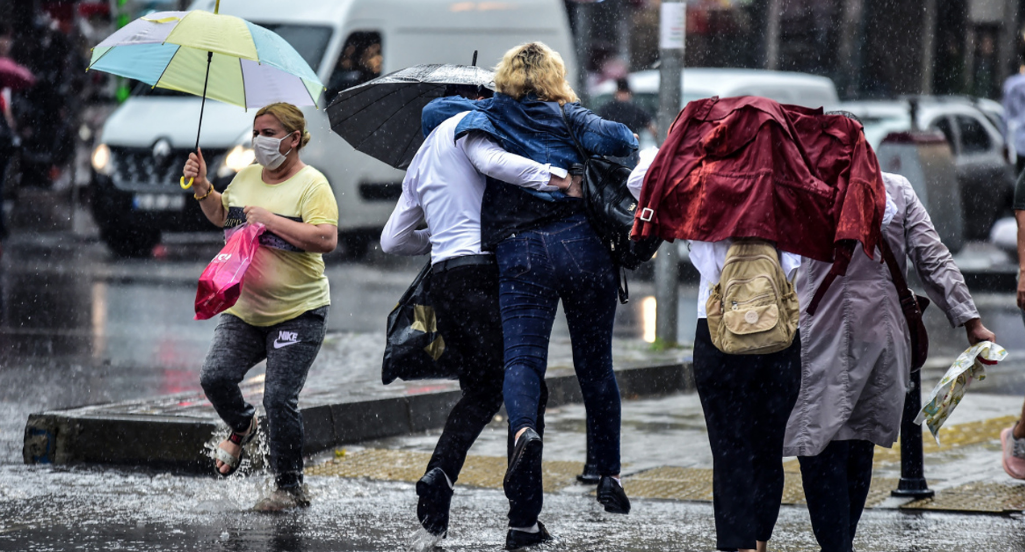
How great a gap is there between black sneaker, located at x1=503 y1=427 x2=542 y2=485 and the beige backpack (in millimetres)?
825

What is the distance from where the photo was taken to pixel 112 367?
29.9 ft

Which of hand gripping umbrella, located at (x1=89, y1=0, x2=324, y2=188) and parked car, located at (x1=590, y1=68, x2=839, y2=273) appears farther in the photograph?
parked car, located at (x1=590, y1=68, x2=839, y2=273)

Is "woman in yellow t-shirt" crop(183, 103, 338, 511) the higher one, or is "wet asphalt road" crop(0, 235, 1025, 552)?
"woman in yellow t-shirt" crop(183, 103, 338, 511)

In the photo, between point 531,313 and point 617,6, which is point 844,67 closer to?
point 617,6

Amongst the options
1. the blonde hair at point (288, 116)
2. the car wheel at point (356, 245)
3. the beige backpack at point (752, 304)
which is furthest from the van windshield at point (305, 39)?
the beige backpack at point (752, 304)

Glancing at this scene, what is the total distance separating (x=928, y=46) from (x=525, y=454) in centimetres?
3252

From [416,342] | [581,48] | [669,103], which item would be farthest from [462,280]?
[581,48]

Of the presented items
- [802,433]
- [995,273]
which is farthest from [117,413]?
[995,273]

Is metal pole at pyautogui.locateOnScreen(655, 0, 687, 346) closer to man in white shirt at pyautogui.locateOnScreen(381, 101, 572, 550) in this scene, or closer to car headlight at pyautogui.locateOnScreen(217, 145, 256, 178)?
man in white shirt at pyautogui.locateOnScreen(381, 101, 572, 550)

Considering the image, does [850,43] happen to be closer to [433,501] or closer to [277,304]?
[277,304]

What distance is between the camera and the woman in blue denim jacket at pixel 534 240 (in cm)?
508

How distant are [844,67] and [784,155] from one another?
31.2 metres

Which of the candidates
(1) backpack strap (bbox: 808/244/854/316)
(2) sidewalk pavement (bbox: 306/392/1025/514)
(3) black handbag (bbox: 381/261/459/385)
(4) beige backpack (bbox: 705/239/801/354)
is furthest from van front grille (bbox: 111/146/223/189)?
(4) beige backpack (bbox: 705/239/801/354)

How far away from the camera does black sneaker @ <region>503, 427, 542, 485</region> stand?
493 centimetres
